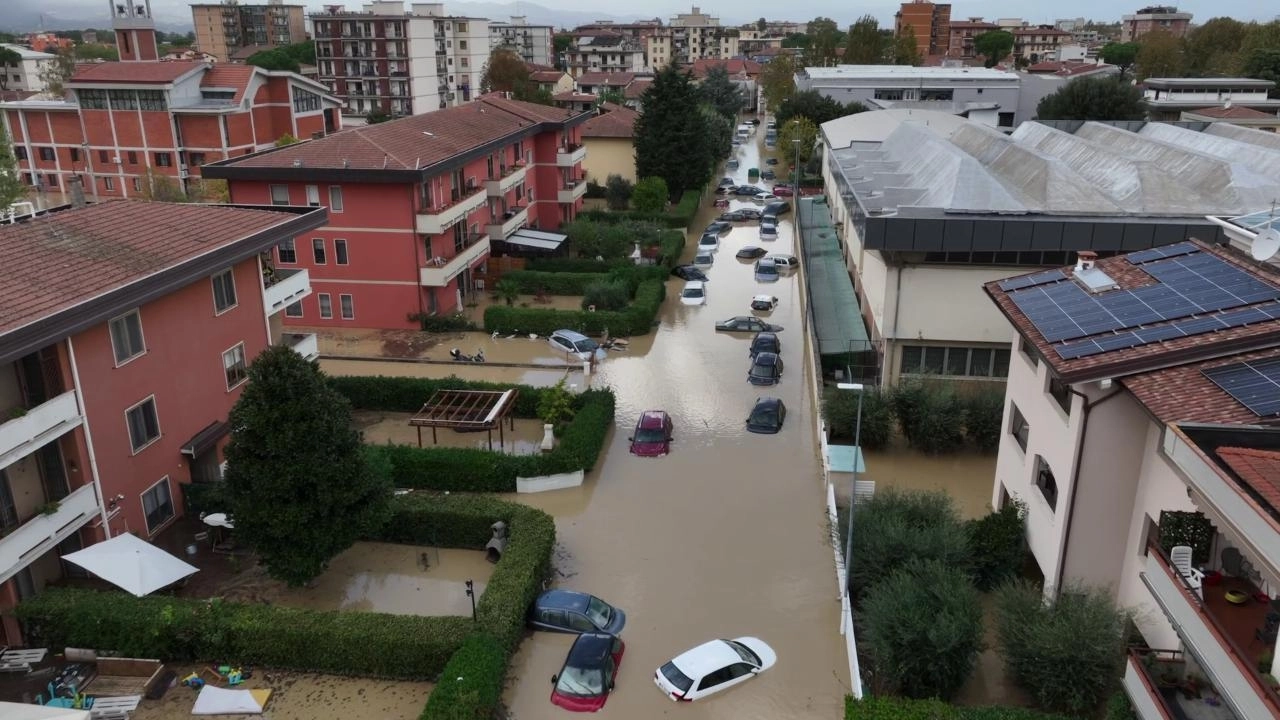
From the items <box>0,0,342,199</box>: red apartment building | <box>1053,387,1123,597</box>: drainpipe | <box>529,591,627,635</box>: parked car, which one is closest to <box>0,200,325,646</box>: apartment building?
<box>529,591,627,635</box>: parked car

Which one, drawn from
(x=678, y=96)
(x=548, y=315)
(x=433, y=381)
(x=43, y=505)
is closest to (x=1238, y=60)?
(x=678, y=96)

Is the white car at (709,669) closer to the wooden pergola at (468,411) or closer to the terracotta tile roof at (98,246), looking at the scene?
the wooden pergola at (468,411)

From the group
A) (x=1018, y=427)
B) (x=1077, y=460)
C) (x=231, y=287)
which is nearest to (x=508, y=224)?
(x=231, y=287)

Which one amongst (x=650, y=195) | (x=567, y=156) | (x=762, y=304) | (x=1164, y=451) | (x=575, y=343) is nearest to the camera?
(x=1164, y=451)

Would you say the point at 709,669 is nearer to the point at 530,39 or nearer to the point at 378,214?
the point at 378,214

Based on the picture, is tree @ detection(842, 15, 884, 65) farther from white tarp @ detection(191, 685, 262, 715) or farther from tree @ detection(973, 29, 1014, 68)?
white tarp @ detection(191, 685, 262, 715)

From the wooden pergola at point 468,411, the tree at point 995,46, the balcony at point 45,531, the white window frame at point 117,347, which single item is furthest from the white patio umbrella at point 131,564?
the tree at point 995,46
